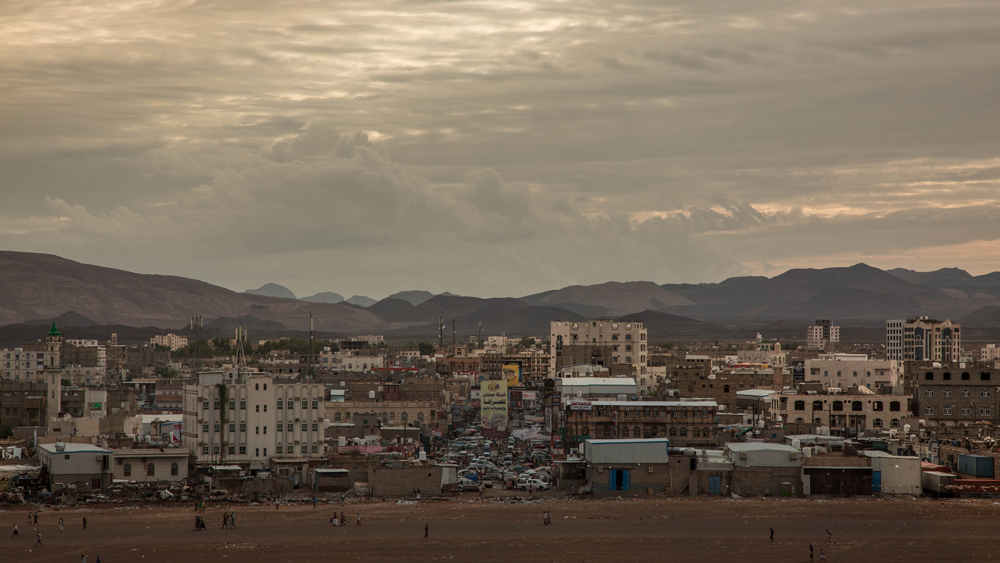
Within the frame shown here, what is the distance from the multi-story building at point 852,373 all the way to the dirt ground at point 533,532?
3072 inches

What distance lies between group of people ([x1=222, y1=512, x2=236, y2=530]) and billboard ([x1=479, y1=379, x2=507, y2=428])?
63336mm

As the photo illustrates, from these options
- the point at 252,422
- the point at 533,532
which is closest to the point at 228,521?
the point at 533,532

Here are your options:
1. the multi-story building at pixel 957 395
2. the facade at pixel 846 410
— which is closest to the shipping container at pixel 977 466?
the facade at pixel 846 410

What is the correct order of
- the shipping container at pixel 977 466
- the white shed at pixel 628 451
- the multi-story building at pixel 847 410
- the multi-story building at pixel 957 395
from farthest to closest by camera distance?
1. the multi-story building at pixel 957 395
2. the multi-story building at pixel 847 410
3. the shipping container at pixel 977 466
4. the white shed at pixel 628 451

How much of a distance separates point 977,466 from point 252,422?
56106 mm

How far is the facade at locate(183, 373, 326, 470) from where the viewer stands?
9362 centimetres

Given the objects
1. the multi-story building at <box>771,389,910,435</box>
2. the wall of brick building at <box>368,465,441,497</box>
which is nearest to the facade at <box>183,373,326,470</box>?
the wall of brick building at <box>368,465,441,497</box>

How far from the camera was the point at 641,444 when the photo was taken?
87562 millimetres

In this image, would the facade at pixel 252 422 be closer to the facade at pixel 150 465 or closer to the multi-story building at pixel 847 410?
the facade at pixel 150 465

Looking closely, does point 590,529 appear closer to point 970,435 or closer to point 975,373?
point 970,435

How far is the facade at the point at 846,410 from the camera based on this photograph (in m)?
122

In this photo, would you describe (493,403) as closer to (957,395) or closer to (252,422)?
(252,422)

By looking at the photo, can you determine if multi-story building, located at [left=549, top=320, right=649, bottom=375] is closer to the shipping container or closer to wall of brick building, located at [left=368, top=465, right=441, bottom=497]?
the shipping container

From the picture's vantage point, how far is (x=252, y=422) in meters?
94.6
